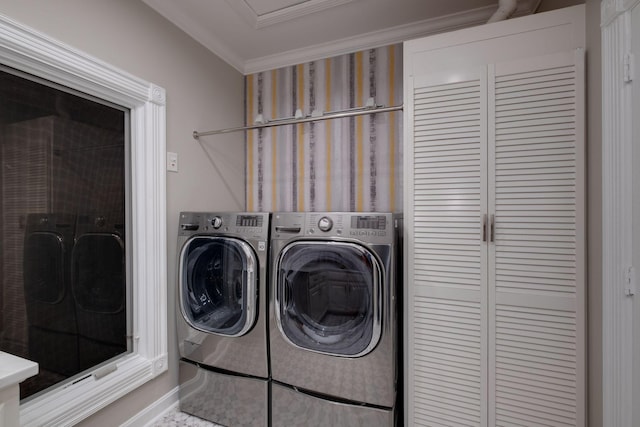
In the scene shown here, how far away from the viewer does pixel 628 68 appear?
1.15 meters

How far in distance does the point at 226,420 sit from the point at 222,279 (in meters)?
0.90

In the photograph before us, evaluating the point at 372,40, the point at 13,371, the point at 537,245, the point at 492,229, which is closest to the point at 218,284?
the point at 13,371

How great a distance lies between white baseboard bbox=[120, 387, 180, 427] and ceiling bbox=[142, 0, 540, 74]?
8.41 feet

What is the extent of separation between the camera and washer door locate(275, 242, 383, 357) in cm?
162

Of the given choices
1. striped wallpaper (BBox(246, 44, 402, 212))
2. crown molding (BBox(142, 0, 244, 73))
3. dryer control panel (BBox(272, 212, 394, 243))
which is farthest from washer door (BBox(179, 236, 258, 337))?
crown molding (BBox(142, 0, 244, 73))

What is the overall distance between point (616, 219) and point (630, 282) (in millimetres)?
242

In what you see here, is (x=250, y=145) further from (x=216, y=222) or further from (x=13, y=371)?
(x=13, y=371)

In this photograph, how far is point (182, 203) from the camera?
2209 millimetres

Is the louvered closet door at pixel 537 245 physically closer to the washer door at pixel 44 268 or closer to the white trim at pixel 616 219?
the white trim at pixel 616 219

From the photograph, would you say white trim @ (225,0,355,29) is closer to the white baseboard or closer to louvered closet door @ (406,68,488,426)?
louvered closet door @ (406,68,488,426)

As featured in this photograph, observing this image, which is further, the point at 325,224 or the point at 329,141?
the point at 329,141

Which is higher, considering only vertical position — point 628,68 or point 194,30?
point 194,30

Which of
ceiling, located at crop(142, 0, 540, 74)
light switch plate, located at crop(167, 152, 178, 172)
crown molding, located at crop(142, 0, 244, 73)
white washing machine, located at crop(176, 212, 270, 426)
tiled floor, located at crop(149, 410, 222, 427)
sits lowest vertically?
tiled floor, located at crop(149, 410, 222, 427)

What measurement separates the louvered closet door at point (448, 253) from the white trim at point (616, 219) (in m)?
0.46
